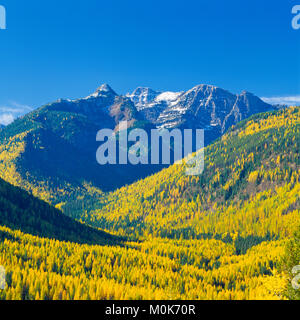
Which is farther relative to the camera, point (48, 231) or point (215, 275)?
point (48, 231)

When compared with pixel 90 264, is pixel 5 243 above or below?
above

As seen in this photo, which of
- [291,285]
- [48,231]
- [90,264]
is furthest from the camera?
[48,231]

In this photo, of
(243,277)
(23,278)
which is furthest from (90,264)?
(243,277)

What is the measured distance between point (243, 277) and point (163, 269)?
49.6 m

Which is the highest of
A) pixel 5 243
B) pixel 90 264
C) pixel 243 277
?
pixel 5 243

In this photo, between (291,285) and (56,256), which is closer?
(291,285)

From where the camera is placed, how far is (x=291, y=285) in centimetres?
4747
